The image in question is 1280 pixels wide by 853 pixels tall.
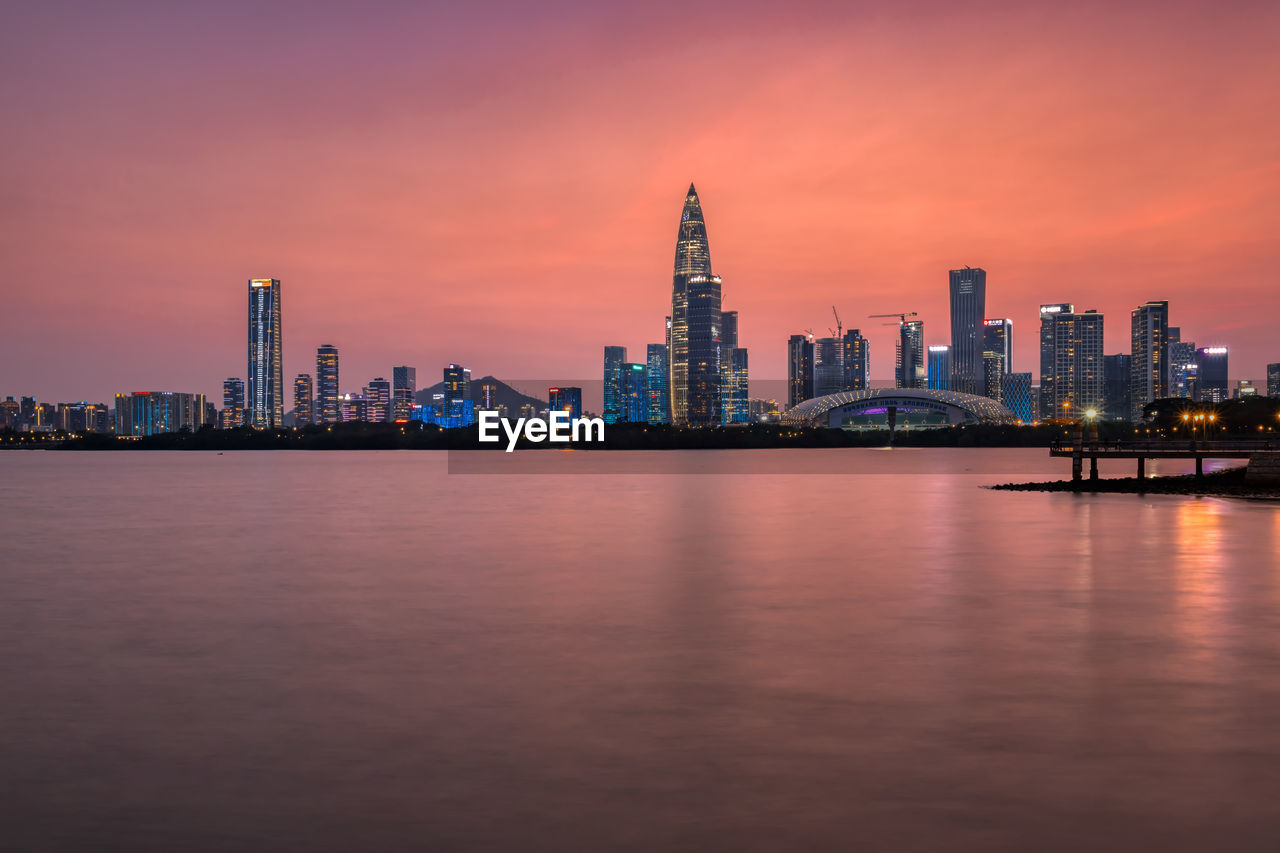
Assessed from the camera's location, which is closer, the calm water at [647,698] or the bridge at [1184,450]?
the calm water at [647,698]

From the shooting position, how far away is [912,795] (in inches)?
558

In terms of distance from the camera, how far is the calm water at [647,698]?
13.4 metres

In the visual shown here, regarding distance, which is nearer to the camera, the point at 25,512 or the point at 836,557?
the point at 836,557

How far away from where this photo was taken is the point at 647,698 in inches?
805

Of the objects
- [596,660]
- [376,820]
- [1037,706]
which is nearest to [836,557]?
[596,660]

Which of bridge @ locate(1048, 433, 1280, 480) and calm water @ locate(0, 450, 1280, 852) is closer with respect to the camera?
calm water @ locate(0, 450, 1280, 852)

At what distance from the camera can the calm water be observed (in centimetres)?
1339

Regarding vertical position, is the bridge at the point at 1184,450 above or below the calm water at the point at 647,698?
above

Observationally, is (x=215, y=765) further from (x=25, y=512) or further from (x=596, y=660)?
(x=25, y=512)

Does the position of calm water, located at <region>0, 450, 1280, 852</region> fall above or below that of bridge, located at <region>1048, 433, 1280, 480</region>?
below

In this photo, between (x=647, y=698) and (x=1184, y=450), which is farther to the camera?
(x=1184, y=450)

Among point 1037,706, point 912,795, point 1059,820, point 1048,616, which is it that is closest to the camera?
point 1059,820

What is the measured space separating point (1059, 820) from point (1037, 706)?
258 inches

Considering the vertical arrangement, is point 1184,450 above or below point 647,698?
above
